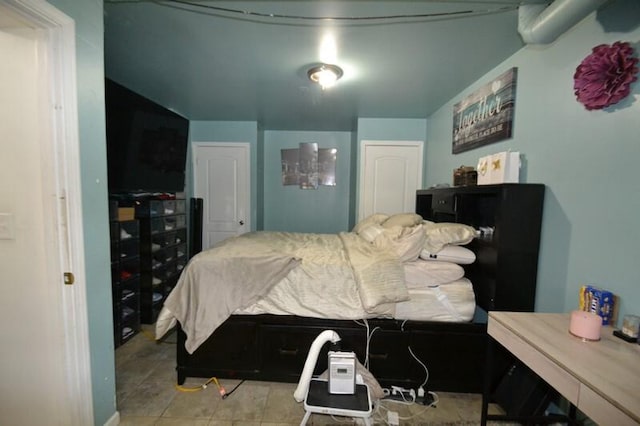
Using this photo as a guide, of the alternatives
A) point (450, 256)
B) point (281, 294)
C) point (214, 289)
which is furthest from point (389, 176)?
point (214, 289)

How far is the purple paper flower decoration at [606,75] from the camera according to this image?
1076 millimetres

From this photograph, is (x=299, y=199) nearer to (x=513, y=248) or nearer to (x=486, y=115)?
→ (x=486, y=115)

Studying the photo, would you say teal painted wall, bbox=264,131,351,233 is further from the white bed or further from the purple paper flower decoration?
the purple paper flower decoration

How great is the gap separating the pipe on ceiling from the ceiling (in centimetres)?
6

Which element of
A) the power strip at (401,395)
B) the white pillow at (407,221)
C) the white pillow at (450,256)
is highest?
the white pillow at (407,221)

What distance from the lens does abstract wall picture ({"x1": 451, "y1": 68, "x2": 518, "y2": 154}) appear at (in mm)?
1772

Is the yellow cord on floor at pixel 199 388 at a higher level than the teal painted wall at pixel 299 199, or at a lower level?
lower

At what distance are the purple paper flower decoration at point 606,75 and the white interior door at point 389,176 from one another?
2.07 metres

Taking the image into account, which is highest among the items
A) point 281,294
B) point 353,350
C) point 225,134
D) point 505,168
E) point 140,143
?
point 225,134

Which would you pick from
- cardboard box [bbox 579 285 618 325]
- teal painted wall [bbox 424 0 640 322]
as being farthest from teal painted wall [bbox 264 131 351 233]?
cardboard box [bbox 579 285 618 325]

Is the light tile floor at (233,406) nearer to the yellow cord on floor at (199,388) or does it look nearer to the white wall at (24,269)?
Result: the yellow cord on floor at (199,388)

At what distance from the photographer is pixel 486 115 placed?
2031 millimetres

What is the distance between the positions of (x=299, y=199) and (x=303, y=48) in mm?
2484

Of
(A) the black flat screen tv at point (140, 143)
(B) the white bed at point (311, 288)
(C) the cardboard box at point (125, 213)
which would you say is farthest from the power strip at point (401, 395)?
(A) the black flat screen tv at point (140, 143)
